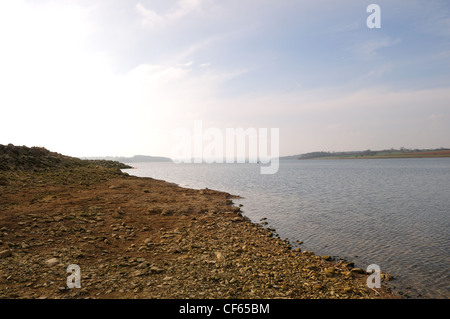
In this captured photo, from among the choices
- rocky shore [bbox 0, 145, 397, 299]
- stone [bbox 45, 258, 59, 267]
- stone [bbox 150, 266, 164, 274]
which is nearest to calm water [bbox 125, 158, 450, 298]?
rocky shore [bbox 0, 145, 397, 299]

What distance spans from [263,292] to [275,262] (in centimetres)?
326

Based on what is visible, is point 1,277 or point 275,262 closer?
point 1,277

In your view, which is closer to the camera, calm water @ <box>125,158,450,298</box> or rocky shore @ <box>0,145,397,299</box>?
rocky shore @ <box>0,145,397,299</box>

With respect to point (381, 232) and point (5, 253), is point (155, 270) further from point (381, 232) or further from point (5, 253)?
point (381, 232)

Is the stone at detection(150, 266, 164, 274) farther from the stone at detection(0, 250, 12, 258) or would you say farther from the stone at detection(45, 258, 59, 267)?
the stone at detection(0, 250, 12, 258)

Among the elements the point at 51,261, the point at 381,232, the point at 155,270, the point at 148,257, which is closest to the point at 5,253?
the point at 51,261

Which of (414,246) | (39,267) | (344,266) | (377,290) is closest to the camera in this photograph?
(39,267)

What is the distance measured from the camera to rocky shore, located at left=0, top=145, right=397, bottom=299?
799 cm

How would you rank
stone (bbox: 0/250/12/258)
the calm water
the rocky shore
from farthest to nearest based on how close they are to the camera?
1. the calm water
2. stone (bbox: 0/250/12/258)
3. the rocky shore

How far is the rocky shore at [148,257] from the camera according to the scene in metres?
7.99

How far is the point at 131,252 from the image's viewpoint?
1134 cm

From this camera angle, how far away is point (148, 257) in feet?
35.4
